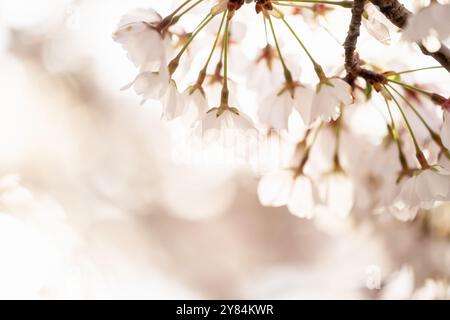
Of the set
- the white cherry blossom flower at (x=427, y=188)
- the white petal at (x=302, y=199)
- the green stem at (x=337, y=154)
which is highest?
the green stem at (x=337, y=154)

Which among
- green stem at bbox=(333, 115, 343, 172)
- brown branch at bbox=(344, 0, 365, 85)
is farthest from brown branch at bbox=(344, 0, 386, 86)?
green stem at bbox=(333, 115, 343, 172)

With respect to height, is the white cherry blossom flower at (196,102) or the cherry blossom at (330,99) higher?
the white cherry blossom flower at (196,102)

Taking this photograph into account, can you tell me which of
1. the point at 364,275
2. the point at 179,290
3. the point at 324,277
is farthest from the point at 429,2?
the point at 179,290

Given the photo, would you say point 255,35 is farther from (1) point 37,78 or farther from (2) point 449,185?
(1) point 37,78

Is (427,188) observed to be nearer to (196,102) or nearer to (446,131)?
(446,131)

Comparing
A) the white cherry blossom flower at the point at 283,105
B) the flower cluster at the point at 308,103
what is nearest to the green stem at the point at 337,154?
the flower cluster at the point at 308,103

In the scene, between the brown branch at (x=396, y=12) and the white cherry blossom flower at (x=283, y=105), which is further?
the white cherry blossom flower at (x=283, y=105)

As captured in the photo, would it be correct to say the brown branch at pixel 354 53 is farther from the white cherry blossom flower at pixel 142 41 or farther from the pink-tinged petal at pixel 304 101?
the white cherry blossom flower at pixel 142 41
